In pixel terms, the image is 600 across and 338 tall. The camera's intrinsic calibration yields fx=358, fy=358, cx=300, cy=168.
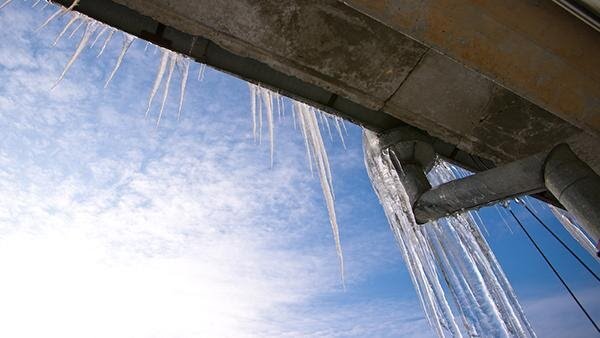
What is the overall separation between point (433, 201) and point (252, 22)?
232 cm

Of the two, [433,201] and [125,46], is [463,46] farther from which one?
[125,46]

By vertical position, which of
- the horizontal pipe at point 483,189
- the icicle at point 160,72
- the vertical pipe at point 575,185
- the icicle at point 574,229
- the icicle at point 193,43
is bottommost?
the vertical pipe at point 575,185

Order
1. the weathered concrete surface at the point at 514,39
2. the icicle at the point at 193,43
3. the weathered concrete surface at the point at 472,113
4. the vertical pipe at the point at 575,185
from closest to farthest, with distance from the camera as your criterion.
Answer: the weathered concrete surface at the point at 514,39, the vertical pipe at the point at 575,185, the icicle at the point at 193,43, the weathered concrete surface at the point at 472,113

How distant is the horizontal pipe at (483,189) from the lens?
2.94 meters

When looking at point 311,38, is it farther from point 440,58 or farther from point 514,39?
point 514,39

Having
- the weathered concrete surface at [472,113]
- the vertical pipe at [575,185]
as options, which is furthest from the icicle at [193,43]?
the vertical pipe at [575,185]

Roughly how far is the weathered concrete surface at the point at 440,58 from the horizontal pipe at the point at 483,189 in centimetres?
43

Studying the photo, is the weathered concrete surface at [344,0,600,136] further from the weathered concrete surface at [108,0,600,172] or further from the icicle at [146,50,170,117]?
the icicle at [146,50,170,117]

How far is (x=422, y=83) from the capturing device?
3.15 meters

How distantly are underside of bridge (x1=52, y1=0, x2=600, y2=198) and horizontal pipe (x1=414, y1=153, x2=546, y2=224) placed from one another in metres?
0.42

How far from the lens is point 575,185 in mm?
2627

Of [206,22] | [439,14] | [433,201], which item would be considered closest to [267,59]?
[206,22]

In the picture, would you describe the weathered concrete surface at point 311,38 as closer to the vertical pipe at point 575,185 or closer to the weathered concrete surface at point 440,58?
the weathered concrete surface at point 440,58

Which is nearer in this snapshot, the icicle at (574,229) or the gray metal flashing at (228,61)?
the gray metal flashing at (228,61)
